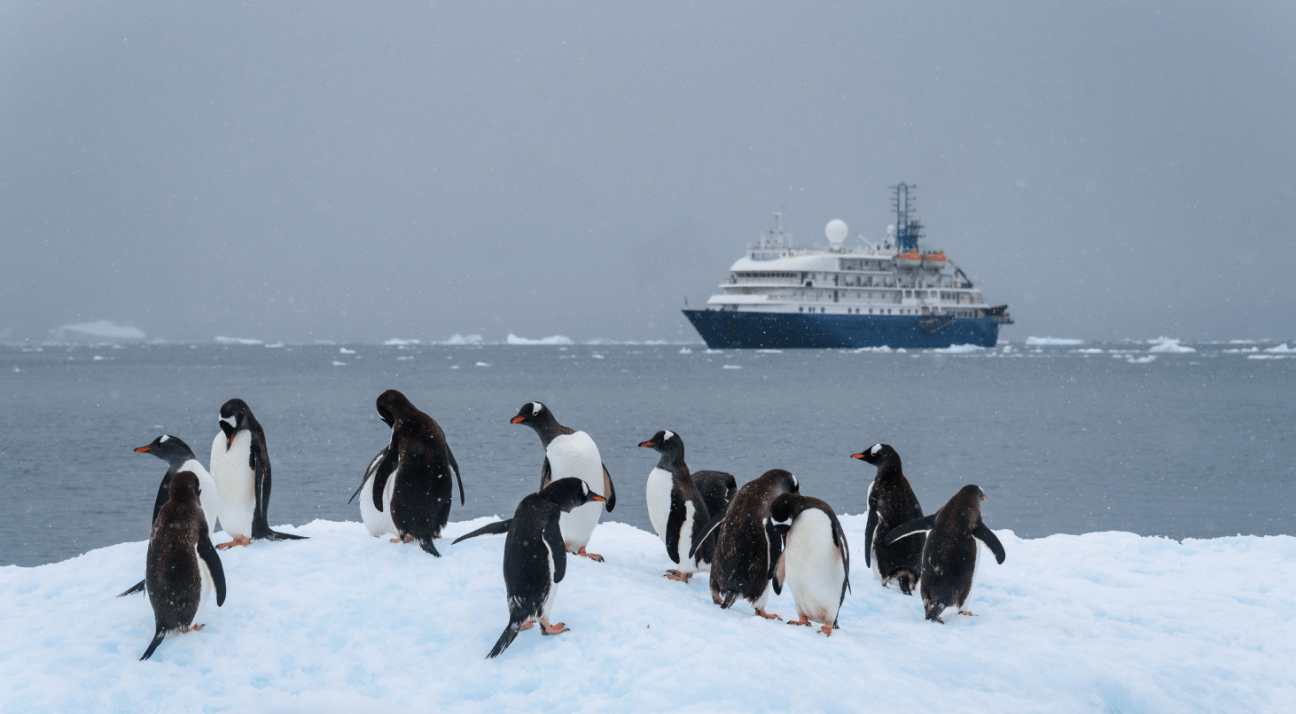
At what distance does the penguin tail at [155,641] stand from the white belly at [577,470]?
6.82 ft

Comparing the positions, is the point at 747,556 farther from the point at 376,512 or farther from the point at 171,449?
the point at 171,449

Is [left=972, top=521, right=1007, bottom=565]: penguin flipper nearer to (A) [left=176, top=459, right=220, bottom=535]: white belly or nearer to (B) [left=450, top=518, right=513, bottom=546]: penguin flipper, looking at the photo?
(B) [left=450, top=518, right=513, bottom=546]: penguin flipper

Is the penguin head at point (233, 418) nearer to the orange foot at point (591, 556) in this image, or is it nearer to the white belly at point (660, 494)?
the orange foot at point (591, 556)

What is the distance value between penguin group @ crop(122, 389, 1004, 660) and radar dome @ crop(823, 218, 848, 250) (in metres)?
71.2

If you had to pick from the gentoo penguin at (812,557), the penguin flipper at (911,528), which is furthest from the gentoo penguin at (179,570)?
the penguin flipper at (911,528)

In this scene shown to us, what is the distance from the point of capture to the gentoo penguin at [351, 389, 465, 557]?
5289mm

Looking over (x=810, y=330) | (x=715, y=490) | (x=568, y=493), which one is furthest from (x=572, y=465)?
(x=810, y=330)

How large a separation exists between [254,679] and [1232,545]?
7.74 metres

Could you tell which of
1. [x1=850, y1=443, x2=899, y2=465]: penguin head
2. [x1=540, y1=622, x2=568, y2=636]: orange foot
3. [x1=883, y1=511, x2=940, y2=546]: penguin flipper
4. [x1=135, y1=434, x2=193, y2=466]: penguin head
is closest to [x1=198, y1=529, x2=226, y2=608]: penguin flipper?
[x1=135, y1=434, x2=193, y2=466]: penguin head

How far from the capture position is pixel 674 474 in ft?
19.6

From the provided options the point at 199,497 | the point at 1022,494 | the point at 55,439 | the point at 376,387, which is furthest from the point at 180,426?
the point at 199,497

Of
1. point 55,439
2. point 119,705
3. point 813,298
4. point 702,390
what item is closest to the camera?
point 119,705

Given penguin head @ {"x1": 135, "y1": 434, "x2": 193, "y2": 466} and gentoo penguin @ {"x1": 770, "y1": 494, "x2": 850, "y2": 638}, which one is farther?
penguin head @ {"x1": 135, "y1": 434, "x2": 193, "y2": 466}

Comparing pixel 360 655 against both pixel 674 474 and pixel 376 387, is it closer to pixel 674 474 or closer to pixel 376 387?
pixel 674 474
